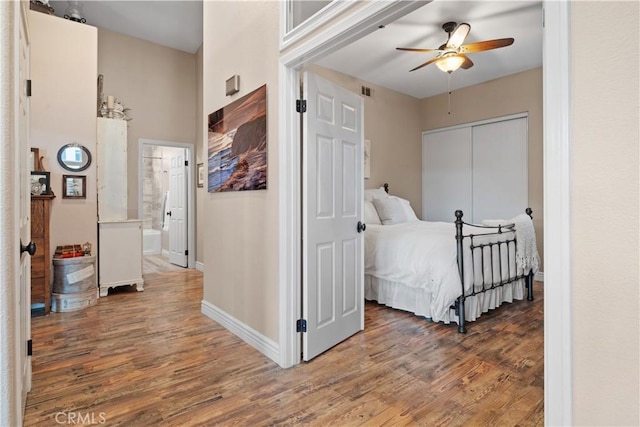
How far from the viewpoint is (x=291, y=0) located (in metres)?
2.37

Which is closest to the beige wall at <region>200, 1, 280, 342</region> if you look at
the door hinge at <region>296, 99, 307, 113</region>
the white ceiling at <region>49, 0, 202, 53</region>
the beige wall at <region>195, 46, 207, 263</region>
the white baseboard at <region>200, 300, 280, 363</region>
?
the white baseboard at <region>200, 300, 280, 363</region>

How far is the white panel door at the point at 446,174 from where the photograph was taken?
601 cm

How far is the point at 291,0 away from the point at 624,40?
6.59 ft

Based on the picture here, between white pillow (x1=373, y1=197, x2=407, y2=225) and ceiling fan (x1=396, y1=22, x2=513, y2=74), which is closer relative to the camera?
ceiling fan (x1=396, y1=22, x2=513, y2=74)

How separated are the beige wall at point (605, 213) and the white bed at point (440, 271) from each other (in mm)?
2081

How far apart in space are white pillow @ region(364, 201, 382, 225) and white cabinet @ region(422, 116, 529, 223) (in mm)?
2167

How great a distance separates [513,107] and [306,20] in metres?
→ 4.38

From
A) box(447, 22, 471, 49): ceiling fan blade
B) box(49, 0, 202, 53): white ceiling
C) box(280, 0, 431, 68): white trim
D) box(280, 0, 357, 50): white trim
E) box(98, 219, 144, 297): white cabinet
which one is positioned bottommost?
box(98, 219, 144, 297): white cabinet

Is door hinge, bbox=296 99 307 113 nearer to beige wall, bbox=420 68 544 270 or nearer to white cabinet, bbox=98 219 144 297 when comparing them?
white cabinet, bbox=98 219 144 297

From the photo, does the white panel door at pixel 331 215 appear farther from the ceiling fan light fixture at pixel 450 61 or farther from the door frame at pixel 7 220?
the door frame at pixel 7 220

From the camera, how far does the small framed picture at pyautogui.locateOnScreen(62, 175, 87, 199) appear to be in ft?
13.0

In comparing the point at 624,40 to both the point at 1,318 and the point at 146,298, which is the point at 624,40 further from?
the point at 146,298

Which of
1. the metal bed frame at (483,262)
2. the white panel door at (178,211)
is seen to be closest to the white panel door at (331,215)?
the metal bed frame at (483,262)

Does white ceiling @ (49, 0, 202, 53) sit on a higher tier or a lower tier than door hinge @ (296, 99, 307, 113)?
higher
